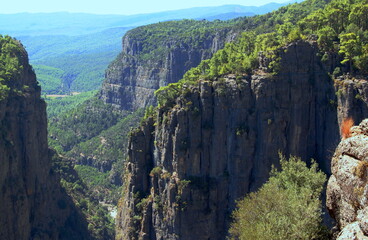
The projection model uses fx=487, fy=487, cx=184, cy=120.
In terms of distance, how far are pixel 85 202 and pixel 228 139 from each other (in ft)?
136

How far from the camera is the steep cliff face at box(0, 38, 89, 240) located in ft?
204

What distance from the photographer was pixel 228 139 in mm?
49312

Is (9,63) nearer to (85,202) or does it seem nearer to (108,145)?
(85,202)

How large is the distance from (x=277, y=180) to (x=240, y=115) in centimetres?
2016

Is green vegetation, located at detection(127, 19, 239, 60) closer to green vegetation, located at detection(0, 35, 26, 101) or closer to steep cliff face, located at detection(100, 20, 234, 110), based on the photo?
steep cliff face, located at detection(100, 20, 234, 110)

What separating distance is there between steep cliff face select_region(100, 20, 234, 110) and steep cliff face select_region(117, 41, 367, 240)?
241ft

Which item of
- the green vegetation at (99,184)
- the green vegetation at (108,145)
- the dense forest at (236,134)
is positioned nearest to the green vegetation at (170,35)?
the dense forest at (236,134)

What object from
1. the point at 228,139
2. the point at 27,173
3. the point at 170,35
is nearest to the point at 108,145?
the point at 170,35

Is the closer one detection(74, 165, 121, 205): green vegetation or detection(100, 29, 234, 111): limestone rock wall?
detection(74, 165, 121, 205): green vegetation

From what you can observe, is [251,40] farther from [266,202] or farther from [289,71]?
[266,202]

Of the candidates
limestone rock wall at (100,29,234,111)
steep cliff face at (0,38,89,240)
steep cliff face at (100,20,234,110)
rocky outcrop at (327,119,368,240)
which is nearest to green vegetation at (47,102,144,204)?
limestone rock wall at (100,29,234,111)

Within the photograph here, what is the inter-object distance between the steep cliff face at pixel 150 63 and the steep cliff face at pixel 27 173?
62096 mm

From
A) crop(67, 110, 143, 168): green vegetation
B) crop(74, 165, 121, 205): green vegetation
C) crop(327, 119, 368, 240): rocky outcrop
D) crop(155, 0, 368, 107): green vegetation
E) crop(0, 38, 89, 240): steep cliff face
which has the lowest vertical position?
crop(74, 165, 121, 205): green vegetation

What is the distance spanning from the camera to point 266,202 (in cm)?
2581
